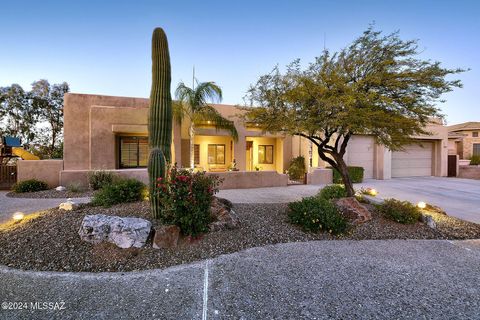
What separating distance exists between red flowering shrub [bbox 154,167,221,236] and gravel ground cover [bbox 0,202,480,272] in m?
0.32

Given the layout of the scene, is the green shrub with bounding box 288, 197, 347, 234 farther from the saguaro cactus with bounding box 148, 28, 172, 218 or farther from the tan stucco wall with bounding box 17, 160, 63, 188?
the tan stucco wall with bounding box 17, 160, 63, 188

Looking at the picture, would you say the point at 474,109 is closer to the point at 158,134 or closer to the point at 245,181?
the point at 245,181

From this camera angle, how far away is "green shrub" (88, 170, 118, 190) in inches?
357

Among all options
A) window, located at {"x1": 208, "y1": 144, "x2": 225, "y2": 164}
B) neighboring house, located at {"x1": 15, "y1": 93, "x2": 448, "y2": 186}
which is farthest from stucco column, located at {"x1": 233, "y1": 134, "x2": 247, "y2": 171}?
window, located at {"x1": 208, "y1": 144, "x2": 225, "y2": 164}

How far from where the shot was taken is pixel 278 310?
239 cm

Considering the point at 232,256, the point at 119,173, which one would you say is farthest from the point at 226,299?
the point at 119,173

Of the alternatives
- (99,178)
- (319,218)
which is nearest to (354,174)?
(319,218)

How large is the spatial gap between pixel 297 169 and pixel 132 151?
10.8 metres

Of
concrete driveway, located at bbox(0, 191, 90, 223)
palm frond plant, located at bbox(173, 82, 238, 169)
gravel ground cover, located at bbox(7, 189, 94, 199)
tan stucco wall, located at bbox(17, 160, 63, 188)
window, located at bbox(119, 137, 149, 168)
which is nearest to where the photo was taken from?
concrete driveway, located at bbox(0, 191, 90, 223)

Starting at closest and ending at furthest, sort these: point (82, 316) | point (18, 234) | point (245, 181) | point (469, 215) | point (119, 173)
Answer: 1. point (82, 316)
2. point (18, 234)
3. point (469, 215)
4. point (119, 173)
5. point (245, 181)

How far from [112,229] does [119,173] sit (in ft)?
22.0

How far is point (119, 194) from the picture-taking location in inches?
236

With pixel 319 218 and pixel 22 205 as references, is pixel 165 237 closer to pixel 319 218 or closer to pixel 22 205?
pixel 319 218

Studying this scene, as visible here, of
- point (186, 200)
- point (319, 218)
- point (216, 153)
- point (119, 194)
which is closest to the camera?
point (186, 200)
